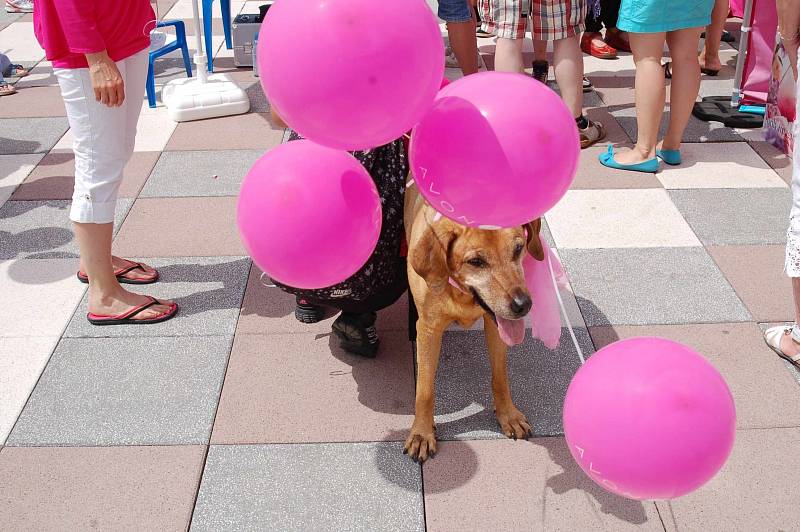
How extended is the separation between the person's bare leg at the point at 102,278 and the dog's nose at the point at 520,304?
79.6 inches

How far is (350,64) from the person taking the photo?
1.84m

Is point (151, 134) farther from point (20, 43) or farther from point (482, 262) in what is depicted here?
point (482, 262)

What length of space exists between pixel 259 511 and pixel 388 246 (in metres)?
1.12

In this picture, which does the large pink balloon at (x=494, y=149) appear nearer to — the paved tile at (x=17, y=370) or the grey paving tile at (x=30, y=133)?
the paved tile at (x=17, y=370)

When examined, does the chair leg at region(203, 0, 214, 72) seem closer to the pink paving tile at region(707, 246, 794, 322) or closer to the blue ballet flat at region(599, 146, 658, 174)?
the blue ballet flat at region(599, 146, 658, 174)

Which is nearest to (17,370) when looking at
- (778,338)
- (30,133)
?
(30,133)

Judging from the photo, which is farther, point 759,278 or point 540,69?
point 540,69

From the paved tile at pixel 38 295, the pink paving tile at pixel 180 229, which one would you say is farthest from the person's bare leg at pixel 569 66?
the paved tile at pixel 38 295

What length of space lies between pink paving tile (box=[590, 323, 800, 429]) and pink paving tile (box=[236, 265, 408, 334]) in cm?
94

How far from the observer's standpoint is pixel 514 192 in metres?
2.01

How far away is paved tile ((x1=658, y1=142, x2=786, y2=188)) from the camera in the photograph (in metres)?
5.03

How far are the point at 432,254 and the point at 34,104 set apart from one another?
16.3 feet

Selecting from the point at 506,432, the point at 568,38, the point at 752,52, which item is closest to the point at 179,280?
the point at 506,432

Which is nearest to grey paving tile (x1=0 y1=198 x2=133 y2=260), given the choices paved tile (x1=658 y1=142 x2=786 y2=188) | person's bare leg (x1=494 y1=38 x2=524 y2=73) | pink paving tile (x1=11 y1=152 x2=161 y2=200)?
pink paving tile (x1=11 y1=152 x2=161 y2=200)
